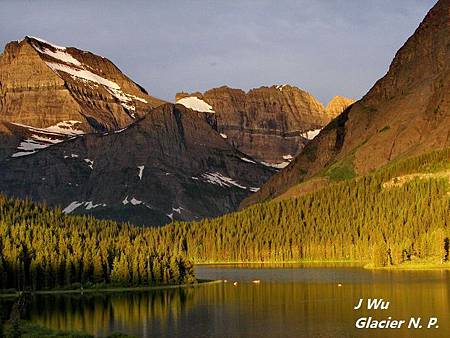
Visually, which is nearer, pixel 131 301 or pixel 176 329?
pixel 176 329

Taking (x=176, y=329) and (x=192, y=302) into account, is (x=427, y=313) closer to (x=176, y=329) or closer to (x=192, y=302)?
(x=176, y=329)

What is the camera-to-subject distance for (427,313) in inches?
5625

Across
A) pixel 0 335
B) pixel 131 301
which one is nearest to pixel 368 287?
pixel 131 301

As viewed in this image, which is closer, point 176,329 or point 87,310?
point 176,329

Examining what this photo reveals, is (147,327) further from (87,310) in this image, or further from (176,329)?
(87,310)

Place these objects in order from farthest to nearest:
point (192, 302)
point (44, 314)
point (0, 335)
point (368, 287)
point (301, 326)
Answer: point (368, 287) < point (192, 302) < point (44, 314) < point (301, 326) < point (0, 335)

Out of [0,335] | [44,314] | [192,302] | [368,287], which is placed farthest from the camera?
[368,287]

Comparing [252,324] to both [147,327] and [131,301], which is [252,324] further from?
[131,301]

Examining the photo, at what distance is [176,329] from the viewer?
5428 inches

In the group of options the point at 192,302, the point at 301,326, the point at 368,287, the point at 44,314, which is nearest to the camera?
the point at 301,326

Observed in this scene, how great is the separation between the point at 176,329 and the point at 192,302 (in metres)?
45.7

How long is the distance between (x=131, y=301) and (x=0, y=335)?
79444 mm

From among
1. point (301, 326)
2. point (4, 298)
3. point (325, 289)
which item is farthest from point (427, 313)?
point (4, 298)

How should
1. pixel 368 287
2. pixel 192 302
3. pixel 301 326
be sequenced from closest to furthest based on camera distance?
pixel 301 326, pixel 192 302, pixel 368 287
